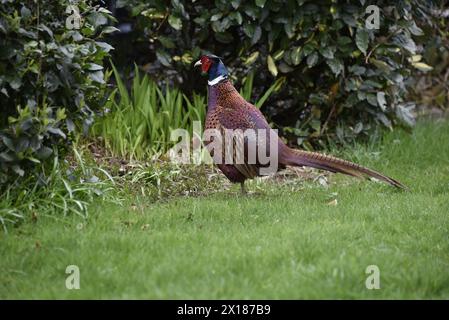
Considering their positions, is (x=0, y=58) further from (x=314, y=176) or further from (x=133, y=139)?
(x=314, y=176)

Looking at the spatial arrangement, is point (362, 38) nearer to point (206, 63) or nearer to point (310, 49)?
point (310, 49)

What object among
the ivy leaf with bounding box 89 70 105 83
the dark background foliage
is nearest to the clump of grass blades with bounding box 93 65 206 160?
the dark background foliage

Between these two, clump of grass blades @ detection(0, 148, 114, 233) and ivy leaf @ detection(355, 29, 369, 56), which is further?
ivy leaf @ detection(355, 29, 369, 56)

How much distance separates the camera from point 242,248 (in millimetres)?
4020

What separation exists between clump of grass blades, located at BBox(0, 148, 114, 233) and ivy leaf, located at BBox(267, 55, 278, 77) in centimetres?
216

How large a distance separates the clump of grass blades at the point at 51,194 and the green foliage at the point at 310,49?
205 centimetres

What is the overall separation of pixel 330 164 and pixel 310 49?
1616 mm

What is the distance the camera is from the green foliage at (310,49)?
650cm

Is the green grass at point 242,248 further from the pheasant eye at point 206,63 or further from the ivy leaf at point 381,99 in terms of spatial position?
the ivy leaf at point 381,99

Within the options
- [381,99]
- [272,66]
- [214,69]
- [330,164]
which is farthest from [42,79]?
[381,99]

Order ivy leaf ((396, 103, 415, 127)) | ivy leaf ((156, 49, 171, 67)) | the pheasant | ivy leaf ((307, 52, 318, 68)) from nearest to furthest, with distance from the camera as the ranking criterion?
the pheasant, ivy leaf ((307, 52, 318, 68)), ivy leaf ((156, 49, 171, 67)), ivy leaf ((396, 103, 415, 127))

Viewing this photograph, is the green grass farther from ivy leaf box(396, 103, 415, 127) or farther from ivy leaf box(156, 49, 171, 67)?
ivy leaf box(156, 49, 171, 67)

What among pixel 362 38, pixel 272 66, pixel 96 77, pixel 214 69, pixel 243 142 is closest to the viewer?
pixel 96 77

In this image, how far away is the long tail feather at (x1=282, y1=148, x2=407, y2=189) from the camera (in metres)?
5.22
